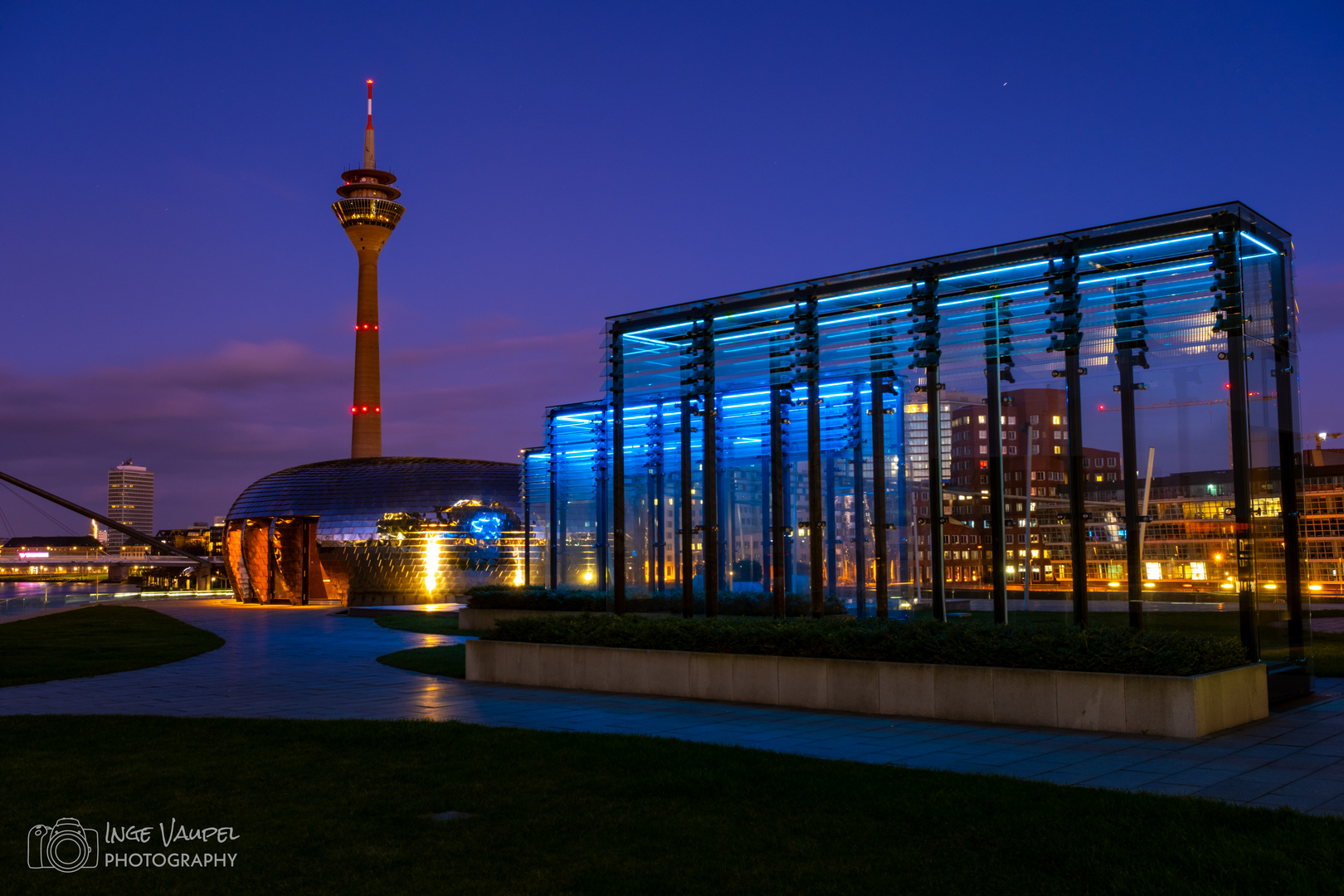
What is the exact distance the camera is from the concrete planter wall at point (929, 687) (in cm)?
1258

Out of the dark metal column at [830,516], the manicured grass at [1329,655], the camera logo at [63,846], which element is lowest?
the manicured grass at [1329,655]

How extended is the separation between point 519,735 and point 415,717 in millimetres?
2864

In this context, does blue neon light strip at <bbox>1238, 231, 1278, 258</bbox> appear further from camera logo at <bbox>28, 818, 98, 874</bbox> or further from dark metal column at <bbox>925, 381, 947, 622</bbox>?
camera logo at <bbox>28, 818, 98, 874</bbox>

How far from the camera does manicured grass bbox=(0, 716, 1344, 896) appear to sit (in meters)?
7.06

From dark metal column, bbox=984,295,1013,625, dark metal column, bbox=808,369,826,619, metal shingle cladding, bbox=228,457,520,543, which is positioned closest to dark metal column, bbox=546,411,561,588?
dark metal column, bbox=808,369,826,619

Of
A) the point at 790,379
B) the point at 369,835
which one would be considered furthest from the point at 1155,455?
the point at 369,835

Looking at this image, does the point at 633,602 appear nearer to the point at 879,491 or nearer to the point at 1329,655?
the point at 879,491

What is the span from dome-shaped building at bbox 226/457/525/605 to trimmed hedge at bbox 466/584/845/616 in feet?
112

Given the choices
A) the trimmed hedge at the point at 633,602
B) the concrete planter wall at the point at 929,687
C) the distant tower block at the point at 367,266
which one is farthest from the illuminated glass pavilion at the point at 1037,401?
the distant tower block at the point at 367,266

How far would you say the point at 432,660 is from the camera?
77.9 feet

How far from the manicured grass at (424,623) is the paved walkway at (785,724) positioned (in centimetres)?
998

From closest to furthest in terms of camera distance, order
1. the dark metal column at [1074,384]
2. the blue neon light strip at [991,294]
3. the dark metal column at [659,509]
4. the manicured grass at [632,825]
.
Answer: the manicured grass at [632,825], the blue neon light strip at [991,294], the dark metal column at [1074,384], the dark metal column at [659,509]

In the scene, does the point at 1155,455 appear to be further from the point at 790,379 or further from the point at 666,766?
the point at 666,766

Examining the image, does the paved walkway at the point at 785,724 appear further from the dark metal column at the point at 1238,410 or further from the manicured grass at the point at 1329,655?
the dark metal column at the point at 1238,410
